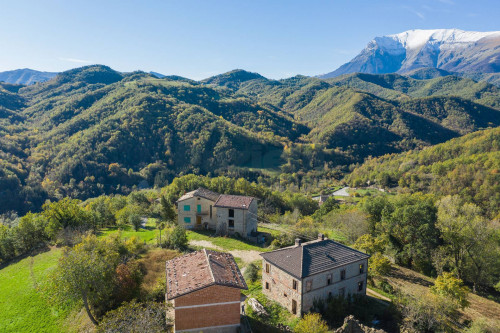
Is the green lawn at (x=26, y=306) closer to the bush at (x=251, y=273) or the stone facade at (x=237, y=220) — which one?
the bush at (x=251, y=273)

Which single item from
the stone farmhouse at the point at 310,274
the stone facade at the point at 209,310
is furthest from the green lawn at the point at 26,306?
the stone farmhouse at the point at 310,274

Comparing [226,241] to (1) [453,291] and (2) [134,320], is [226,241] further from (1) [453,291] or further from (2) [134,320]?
(1) [453,291]

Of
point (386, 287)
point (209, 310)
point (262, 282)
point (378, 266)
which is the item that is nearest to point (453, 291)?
point (386, 287)

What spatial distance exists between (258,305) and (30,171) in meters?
174

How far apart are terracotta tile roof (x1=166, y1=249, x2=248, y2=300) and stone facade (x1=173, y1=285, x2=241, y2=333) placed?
46cm

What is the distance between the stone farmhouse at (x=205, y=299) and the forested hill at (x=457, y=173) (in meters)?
86.7

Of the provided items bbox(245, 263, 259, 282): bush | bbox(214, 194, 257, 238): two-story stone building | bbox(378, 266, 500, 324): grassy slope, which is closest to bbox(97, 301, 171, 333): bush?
bbox(245, 263, 259, 282): bush

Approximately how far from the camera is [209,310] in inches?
830

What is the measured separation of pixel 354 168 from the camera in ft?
600

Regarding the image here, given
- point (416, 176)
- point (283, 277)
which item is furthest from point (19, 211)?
point (416, 176)

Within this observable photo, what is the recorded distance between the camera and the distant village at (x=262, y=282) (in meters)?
20.8

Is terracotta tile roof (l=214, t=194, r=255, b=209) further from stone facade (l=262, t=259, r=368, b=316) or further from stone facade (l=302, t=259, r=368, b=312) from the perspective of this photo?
stone facade (l=302, t=259, r=368, b=312)

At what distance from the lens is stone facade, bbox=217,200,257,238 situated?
152 ft

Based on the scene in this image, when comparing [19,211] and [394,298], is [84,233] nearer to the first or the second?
[394,298]
